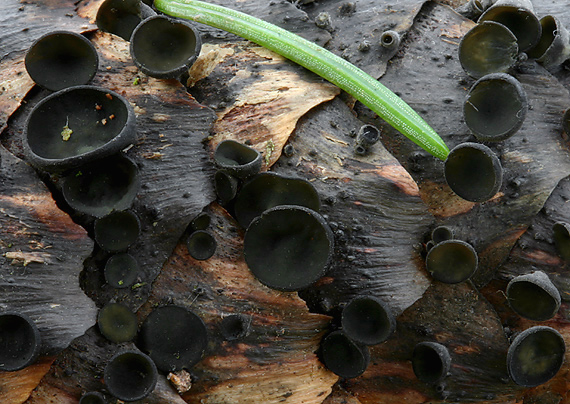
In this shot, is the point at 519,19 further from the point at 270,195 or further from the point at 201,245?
the point at 201,245

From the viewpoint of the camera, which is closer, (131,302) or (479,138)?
(131,302)

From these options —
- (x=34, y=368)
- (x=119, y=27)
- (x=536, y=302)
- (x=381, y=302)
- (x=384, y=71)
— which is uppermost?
(x=384, y=71)

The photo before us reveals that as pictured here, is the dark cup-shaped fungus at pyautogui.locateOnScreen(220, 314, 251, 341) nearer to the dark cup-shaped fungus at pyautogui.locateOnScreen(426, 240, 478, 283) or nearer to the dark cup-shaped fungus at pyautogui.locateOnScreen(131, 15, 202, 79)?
the dark cup-shaped fungus at pyautogui.locateOnScreen(426, 240, 478, 283)

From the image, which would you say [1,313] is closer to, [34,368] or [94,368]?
[34,368]

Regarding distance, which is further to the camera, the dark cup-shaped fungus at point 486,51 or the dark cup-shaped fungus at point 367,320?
the dark cup-shaped fungus at point 486,51

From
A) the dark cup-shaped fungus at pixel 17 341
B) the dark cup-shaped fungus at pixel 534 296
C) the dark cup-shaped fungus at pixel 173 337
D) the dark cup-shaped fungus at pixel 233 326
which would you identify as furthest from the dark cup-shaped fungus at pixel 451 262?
the dark cup-shaped fungus at pixel 17 341

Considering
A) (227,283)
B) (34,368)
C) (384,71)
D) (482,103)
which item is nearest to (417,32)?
(384,71)

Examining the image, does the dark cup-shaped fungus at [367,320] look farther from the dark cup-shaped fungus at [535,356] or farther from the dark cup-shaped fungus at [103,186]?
the dark cup-shaped fungus at [103,186]
